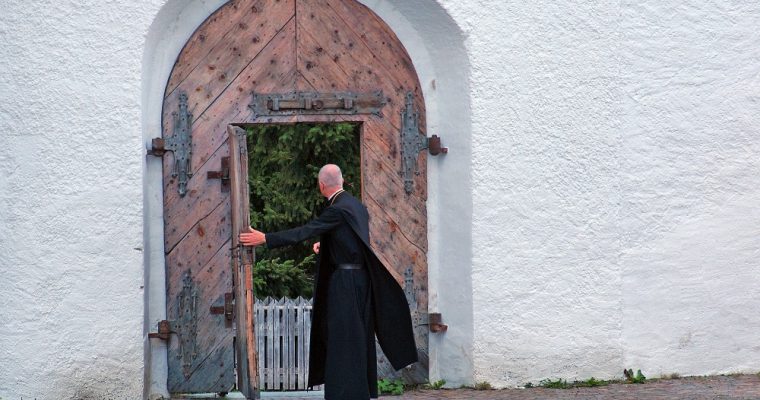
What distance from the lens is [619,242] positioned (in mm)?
8094

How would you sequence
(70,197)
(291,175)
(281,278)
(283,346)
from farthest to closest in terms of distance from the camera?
(291,175) → (281,278) → (283,346) → (70,197)

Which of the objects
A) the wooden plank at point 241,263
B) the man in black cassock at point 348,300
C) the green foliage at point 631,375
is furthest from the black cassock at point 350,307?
the green foliage at point 631,375

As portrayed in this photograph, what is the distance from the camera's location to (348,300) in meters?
6.97

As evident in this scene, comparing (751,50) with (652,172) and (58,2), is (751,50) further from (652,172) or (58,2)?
(58,2)

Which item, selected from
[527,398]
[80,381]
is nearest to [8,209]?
[80,381]

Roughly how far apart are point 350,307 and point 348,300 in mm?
42

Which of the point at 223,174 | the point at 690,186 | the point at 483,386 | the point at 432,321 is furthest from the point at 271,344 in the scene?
the point at 690,186

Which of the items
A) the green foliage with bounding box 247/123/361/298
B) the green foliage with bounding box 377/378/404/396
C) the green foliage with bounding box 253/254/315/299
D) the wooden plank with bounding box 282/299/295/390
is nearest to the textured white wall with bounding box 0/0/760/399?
the green foliage with bounding box 377/378/404/396

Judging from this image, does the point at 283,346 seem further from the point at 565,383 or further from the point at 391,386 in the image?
the point at 565,383

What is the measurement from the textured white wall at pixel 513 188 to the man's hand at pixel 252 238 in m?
0.92

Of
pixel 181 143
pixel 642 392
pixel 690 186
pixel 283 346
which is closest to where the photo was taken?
pixel 642 392

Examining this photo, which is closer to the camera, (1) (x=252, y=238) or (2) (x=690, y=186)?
(1) (x=252, y=238)

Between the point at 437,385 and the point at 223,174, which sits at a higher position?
the point at 223,174

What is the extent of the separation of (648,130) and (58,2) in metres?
3.87
